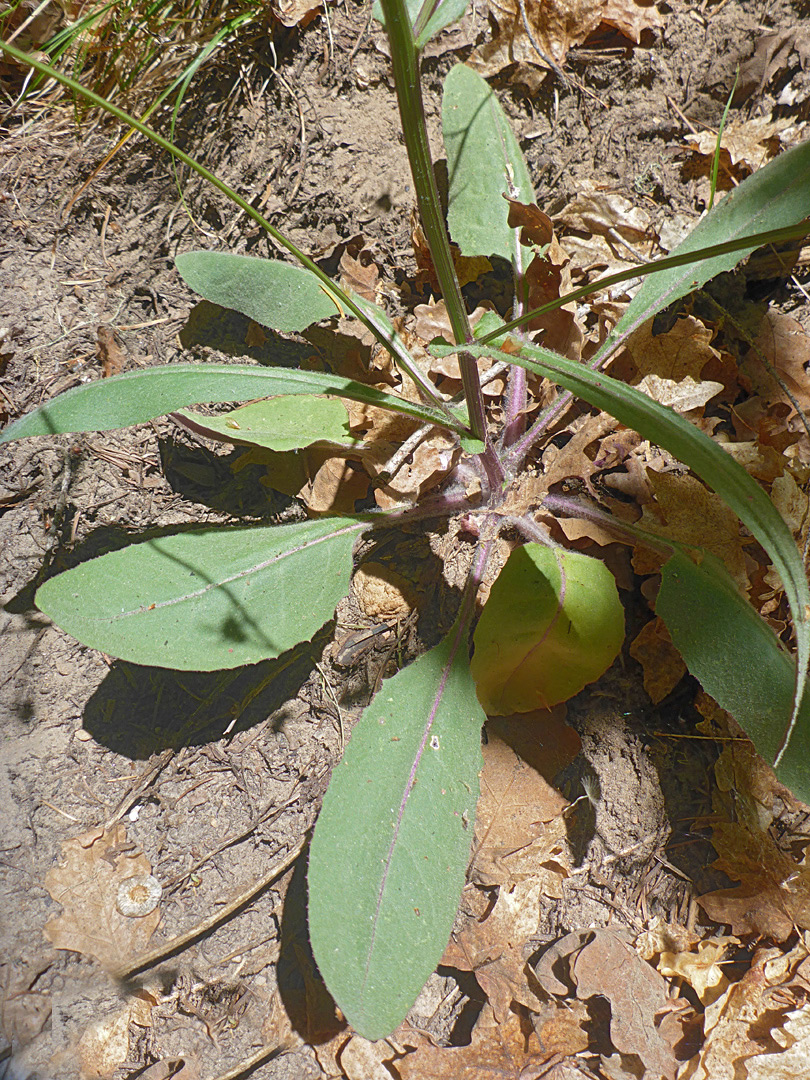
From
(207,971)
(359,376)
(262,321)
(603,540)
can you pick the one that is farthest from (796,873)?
(262,321)

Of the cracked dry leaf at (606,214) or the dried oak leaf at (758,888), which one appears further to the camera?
the cracked dry leaf at (606,214)

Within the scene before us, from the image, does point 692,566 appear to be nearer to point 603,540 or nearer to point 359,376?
point 603,540

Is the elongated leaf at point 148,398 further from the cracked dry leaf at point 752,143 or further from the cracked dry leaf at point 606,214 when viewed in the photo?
the cracked dry leaf at point 752,143

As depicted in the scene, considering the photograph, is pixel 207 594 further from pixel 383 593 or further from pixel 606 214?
pixel 606 214

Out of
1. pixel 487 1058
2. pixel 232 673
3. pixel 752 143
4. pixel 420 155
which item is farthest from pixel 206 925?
pixel 752 143

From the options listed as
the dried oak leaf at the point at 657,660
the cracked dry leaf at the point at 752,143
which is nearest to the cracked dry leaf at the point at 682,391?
the dried oak leaf at the point at 657,660

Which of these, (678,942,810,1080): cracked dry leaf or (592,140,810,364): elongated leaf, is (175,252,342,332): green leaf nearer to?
(592,140,810,364): elongated leaf

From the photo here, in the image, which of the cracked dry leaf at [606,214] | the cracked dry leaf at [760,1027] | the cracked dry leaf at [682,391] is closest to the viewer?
the cracked dry leaf at [760,1027]
